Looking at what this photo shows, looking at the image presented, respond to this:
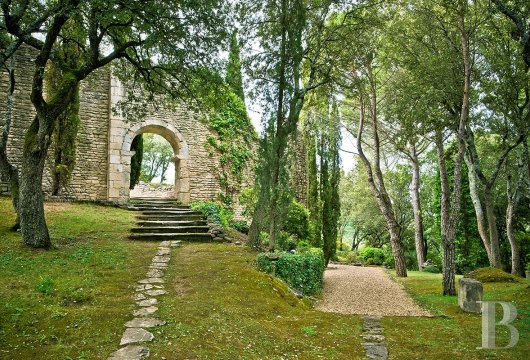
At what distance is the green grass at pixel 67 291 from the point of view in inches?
156

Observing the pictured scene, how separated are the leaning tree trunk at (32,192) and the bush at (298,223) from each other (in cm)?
1050

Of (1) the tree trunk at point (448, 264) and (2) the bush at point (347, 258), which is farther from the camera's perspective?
(2) the bush at point (347, 258)

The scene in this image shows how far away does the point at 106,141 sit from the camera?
1425 cm

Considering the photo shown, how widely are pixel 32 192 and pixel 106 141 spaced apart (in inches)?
282

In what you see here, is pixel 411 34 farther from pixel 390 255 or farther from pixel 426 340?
pixel 390 255

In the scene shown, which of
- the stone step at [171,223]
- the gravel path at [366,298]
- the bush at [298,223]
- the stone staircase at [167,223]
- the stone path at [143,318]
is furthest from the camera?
the bush at [298,223]

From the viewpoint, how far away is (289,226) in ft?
54.3

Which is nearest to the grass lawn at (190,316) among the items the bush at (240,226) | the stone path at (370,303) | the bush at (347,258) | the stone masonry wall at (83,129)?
the stone path at (370,303)

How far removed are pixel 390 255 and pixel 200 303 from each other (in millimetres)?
19529

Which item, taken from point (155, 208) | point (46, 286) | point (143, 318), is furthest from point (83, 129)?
point (143, 318)

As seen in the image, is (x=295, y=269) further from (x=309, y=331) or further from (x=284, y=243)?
(x=284, y=243)

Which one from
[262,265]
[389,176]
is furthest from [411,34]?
[389,176]

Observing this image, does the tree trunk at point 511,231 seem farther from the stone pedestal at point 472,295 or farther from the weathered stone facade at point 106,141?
the weathered stone facade at point 106,141

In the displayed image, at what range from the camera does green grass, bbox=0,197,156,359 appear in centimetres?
396
